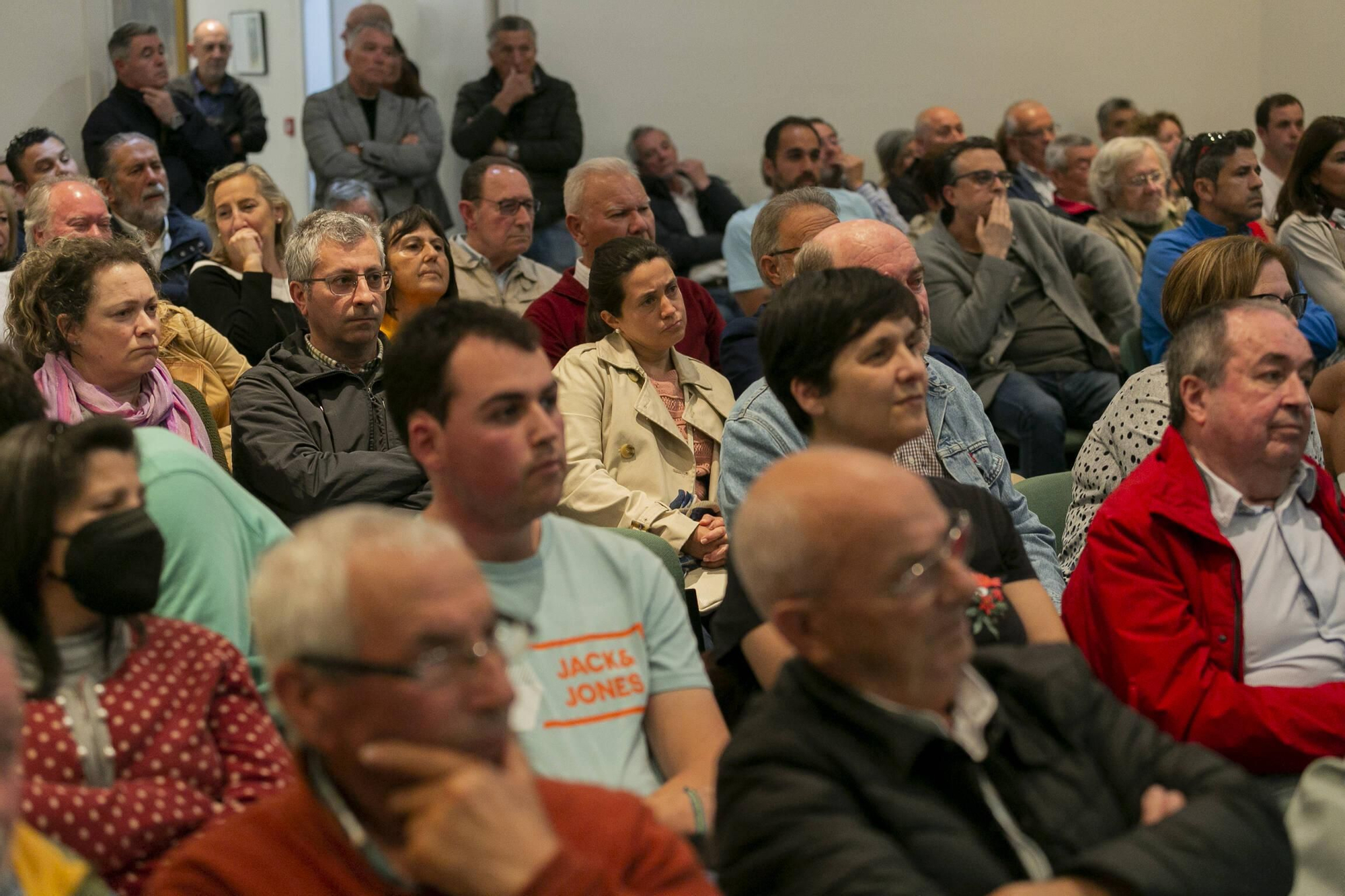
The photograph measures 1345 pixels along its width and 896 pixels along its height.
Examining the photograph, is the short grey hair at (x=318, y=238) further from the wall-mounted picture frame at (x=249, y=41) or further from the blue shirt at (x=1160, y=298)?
the wall-mounted picture frame at (x=249, y=41)

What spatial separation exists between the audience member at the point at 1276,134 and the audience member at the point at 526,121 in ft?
10.5

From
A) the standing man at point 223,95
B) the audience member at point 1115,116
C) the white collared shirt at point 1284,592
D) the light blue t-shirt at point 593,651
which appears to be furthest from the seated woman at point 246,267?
the audience member at point 1115,116

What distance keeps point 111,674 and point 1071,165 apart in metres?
5.87

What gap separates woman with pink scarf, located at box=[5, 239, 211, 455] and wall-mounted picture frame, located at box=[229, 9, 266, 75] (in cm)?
500

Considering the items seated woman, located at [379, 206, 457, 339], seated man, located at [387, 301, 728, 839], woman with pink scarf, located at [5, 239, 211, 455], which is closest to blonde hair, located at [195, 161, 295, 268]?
seated woman, located at [379, 206, 457, 339]

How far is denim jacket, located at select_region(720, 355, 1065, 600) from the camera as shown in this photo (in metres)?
2.59

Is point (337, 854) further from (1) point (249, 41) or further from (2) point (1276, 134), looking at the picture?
(1) point (249, 41)

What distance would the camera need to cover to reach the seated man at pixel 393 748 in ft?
3.82

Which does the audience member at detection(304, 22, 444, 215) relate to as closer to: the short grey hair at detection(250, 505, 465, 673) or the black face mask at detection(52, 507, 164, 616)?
the black face mask at detection(52, 507, 164, 616)

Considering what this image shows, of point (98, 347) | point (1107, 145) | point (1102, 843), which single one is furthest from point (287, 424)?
point (1107, 145)

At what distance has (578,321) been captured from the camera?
4059 mm

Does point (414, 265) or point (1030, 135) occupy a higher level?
point (1030, 135)

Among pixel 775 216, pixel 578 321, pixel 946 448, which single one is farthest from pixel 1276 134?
pixel 946 448

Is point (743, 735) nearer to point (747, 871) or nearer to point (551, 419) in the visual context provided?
point (747, 871)
